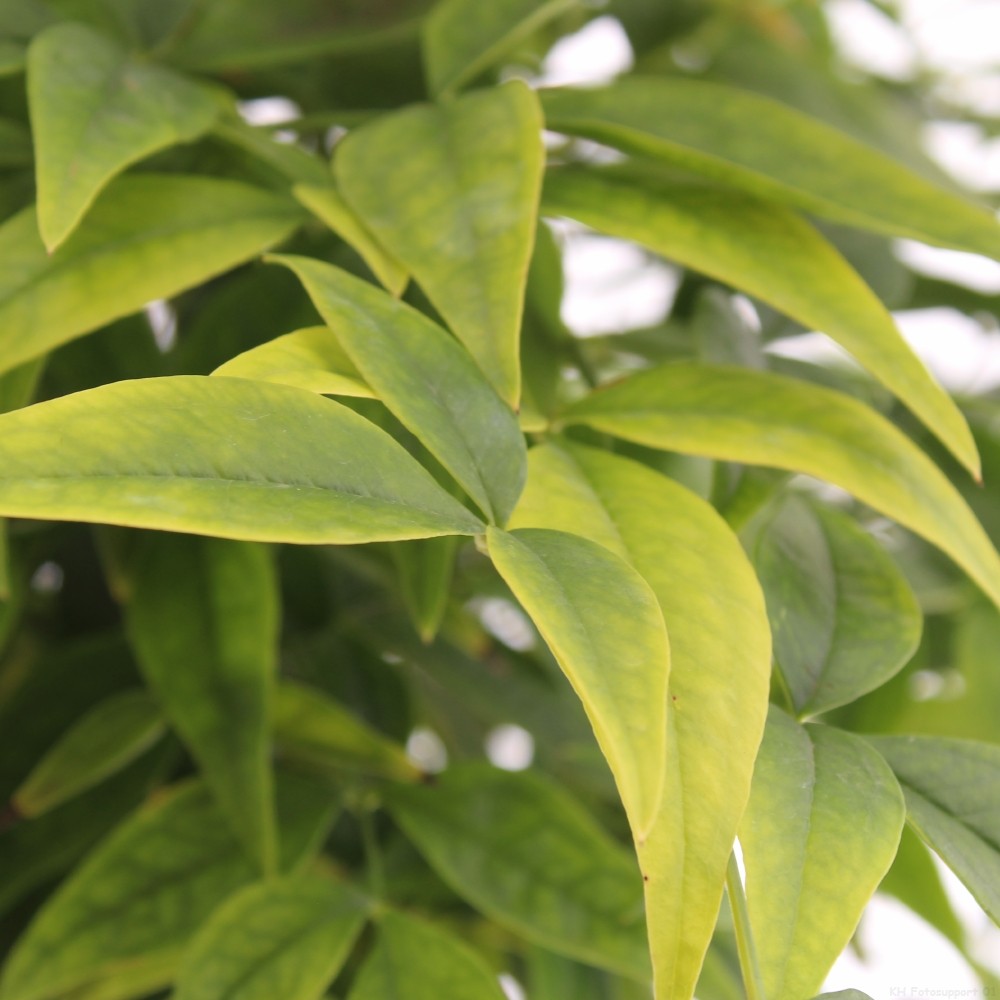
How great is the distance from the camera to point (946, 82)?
57cm

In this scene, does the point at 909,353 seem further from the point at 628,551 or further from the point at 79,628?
the point at 79,628

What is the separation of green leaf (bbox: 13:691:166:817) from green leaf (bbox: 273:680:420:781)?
32mm

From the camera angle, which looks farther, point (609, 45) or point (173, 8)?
point (609, 45)

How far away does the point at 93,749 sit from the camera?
291 mm

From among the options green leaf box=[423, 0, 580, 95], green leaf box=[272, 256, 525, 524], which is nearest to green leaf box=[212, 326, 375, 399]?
green leaf box=[272, 256, 525, 524]

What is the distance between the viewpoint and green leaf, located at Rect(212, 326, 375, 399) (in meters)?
0.16

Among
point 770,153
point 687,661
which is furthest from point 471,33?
point 687,661

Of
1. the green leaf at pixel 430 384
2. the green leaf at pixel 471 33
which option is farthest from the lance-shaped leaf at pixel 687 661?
the green leaf at pixel 471 33

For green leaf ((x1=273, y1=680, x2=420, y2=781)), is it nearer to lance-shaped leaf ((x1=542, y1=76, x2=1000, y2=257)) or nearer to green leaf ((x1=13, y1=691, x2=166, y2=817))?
green leaf ((x1=13, y1=691, x2=166, y2=817))

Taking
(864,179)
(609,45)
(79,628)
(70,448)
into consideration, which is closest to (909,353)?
(864,179)

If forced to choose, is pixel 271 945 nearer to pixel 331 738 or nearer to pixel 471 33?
pixel 331 738

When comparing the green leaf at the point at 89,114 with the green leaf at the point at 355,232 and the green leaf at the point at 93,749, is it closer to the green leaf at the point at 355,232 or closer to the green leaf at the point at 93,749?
the green leaf at the point at 355,232

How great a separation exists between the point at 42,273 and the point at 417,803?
0.16 m

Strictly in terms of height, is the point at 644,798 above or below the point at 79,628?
above
